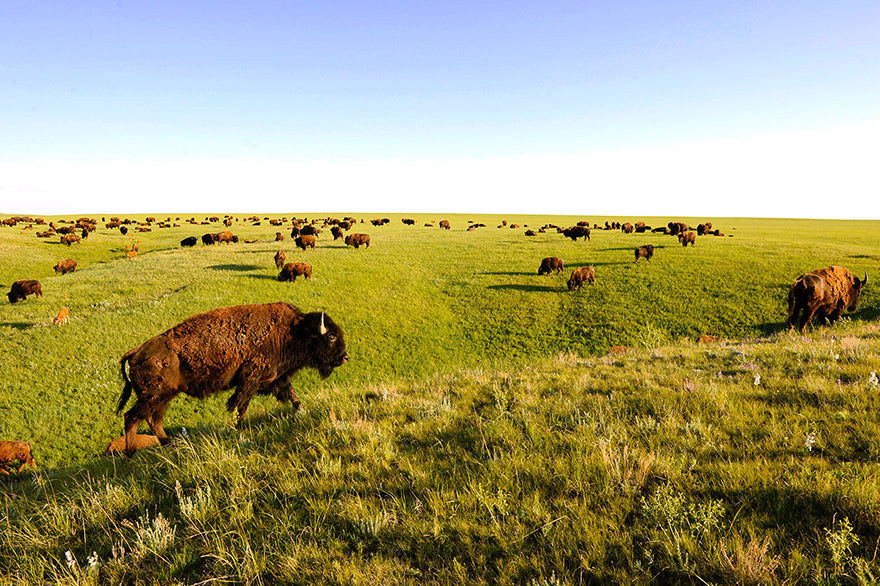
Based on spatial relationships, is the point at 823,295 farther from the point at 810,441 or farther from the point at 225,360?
the point at 225,360

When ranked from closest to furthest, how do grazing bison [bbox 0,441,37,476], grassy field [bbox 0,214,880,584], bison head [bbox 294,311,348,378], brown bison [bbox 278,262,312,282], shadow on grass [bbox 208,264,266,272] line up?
grassy field [bbox 0,214,880,584] → bison head [bbox 294,311,348,378] → grazing bison [bbox 0,441,37,476] → brown bison [bbox 278,262,312,282] → shadow on grass [bbox 208,264,266,272]

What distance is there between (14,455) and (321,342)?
24.8ft

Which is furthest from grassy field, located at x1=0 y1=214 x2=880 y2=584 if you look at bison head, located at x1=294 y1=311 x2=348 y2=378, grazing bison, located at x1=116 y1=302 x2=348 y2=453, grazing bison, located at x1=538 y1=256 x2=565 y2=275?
grazing bison, located at x1=538 y1=256 x2=565 y2=275

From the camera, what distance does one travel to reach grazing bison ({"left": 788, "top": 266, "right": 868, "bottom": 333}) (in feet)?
43.5

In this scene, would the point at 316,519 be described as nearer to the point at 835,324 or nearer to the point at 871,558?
the point at 871,558

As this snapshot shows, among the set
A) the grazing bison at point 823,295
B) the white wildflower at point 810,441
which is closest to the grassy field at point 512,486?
the white wildflower at point 810,441

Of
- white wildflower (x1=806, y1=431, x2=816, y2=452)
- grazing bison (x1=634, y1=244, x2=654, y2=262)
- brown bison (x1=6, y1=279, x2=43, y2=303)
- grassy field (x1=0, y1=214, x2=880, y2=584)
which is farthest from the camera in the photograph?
grazing bison (x1=634, y1=244, x2=654, y2=262)

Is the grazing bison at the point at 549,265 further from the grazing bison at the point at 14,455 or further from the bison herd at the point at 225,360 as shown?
the grazing bison at the point at 14,455

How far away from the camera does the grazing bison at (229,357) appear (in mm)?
6254

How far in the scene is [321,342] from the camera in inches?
296

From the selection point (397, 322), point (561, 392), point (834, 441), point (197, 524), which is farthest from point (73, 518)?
point (397, 322)

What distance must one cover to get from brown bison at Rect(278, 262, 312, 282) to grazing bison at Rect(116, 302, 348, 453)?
1861 centimetres

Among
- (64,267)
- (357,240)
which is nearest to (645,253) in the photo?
(357,240)

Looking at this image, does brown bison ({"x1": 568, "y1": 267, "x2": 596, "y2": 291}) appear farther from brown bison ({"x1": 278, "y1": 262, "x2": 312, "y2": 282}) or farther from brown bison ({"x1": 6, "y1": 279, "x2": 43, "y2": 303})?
brown bison ({"x1": 6, "y1": 279, "x2": 43, "y2": 303})
